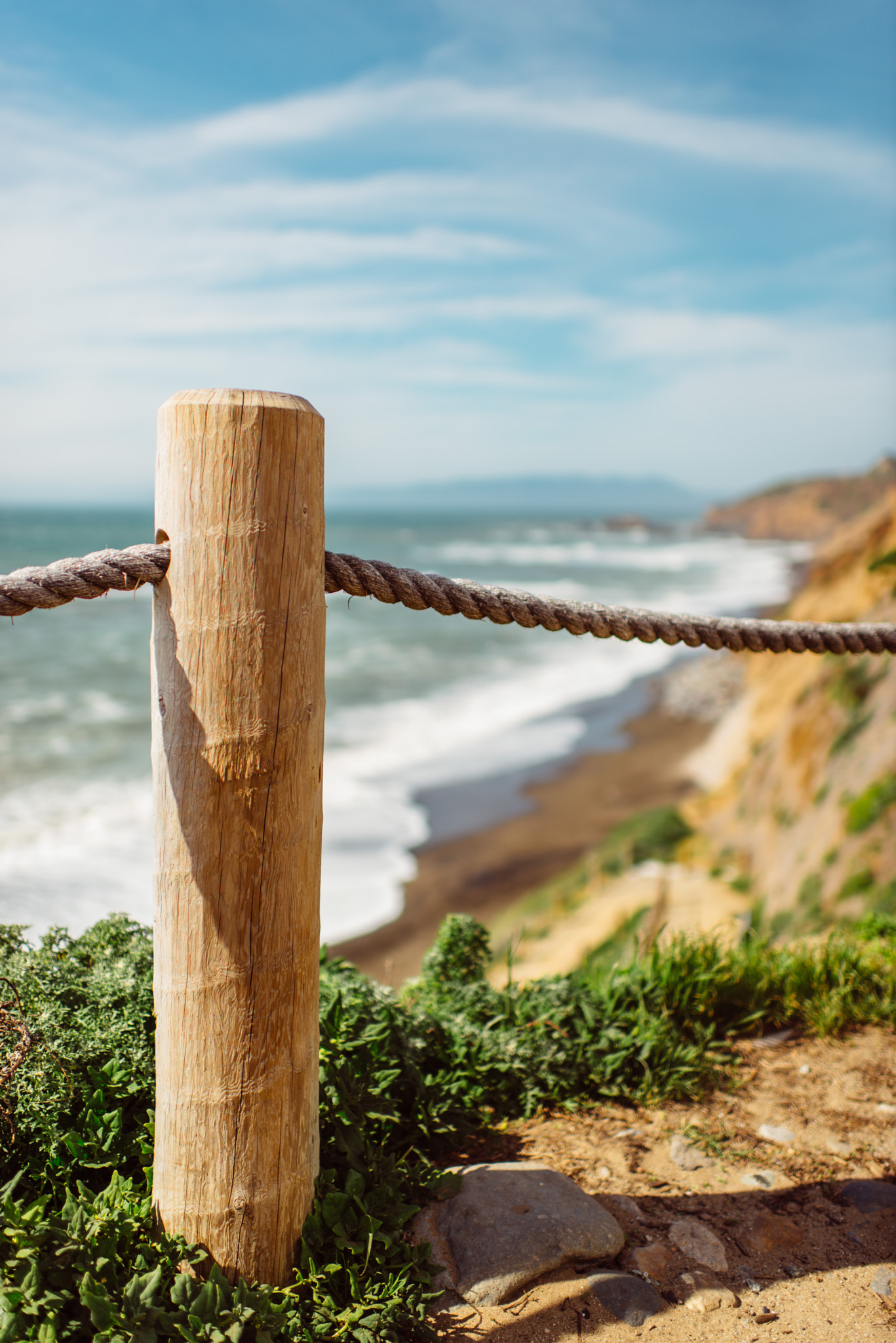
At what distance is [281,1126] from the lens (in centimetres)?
188

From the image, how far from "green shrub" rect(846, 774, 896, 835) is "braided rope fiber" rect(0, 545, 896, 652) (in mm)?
4736

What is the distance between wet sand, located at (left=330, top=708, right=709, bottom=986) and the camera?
9.19m

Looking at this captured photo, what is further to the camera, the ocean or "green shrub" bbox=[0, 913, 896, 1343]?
the ocean

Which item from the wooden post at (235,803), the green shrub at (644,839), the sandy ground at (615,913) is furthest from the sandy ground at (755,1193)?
the green shrub at (644,839)

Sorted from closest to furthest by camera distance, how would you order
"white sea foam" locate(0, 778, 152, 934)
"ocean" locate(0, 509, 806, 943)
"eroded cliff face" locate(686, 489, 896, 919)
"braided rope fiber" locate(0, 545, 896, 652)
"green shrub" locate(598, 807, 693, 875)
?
"braided rope fiber" locate(0, 545, 896, 652)
"eroded cliff face" locate(686, 489, 896, 919)
"white sea foam" locate(0, 778, 152, 934)
"ocean" locate(0, 509, 806, 943)
"green shrub" locate(598, 807, 693, 875)

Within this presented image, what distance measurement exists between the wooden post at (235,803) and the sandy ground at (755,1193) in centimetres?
70

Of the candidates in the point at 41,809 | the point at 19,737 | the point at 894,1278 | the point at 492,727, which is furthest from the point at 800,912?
the point at 19,737

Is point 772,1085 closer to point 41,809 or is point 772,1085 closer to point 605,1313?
point 605,1313

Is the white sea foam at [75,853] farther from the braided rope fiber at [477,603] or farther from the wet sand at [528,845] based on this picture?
the braided rope fiber at [477,603]

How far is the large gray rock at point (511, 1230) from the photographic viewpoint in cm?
216

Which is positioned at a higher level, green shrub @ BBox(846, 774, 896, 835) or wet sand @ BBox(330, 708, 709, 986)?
green shrub @ BBox(846, 774, 896, 835)

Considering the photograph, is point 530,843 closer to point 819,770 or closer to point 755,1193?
point 819,770

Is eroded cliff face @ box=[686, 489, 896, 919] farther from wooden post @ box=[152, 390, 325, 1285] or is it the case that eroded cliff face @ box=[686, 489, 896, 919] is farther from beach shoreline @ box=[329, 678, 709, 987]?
wooden post @ box=[152, 390, 325, 1285]

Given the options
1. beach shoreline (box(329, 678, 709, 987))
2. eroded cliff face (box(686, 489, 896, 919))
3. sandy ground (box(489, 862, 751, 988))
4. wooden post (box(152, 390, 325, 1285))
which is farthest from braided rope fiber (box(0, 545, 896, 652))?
beach shoreline (box(329, 678, 709, 987))
